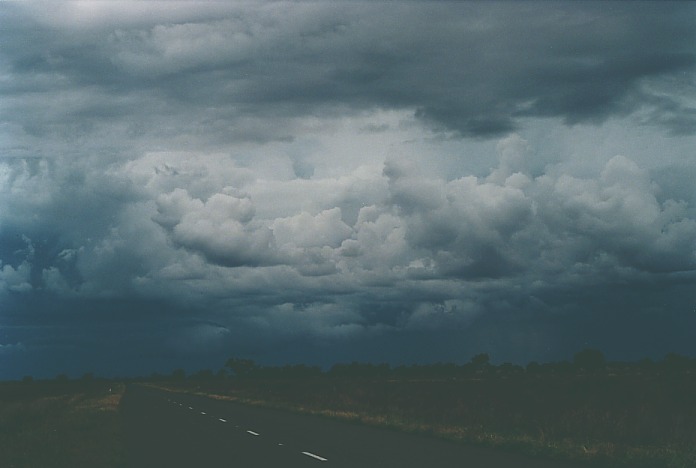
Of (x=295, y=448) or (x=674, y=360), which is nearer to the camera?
(x=295, y=448)

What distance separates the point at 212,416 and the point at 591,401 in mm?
18274

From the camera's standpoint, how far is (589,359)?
17125cm

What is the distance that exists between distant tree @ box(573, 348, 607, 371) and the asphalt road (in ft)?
480

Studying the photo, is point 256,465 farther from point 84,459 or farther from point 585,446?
point 585,446

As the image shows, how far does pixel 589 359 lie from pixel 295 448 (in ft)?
530

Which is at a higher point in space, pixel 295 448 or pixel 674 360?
pixel 674 360

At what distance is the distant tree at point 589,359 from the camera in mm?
166375

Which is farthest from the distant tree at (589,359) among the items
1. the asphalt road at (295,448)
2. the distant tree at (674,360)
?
the asphalt road at (295,448)

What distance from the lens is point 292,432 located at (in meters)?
24.9

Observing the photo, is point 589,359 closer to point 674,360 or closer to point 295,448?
point 674,360

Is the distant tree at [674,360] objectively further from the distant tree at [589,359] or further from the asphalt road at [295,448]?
the asphalt road at [295,448]

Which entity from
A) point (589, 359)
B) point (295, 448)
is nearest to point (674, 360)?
point (589, 359)


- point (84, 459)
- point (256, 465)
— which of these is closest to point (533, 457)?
point (256, 465)

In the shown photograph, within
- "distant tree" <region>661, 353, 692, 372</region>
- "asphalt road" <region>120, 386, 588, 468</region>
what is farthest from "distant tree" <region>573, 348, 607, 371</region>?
"asphalt road" <region>120, 386, 588, 468</region>
